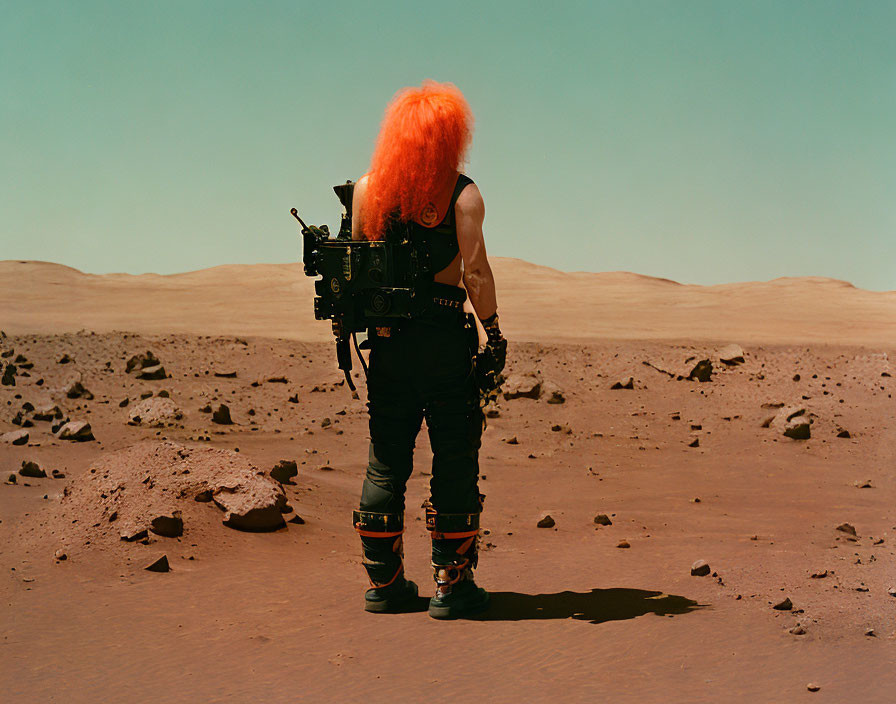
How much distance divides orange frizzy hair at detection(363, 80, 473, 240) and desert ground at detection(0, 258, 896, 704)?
2271 mm

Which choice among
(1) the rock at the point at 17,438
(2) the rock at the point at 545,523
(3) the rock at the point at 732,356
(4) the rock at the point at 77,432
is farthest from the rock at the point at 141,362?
(3) the rock at the point at 732,356

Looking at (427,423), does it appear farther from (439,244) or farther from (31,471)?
(31,471)

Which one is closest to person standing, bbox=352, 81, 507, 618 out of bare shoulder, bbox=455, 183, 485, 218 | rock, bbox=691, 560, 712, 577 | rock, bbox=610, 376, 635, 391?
bare shoulder, bbox=455, 183, 485, 218

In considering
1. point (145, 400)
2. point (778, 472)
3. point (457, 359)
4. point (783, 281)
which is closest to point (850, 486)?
point (778, 472)

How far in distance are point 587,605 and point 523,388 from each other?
7532mm

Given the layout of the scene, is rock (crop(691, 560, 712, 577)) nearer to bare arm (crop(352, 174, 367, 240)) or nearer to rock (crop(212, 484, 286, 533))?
bare arm (crop(352, 174, 367, 240))

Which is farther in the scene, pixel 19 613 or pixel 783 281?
pixel 783 281

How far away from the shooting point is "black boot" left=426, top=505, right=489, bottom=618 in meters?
5.17

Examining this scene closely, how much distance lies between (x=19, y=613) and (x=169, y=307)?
23614 mm

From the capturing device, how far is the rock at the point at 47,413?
11148 mm

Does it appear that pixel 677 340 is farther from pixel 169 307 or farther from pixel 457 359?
pixel 169 307

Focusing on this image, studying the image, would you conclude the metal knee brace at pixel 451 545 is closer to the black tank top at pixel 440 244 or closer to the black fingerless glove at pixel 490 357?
the black fingerless glove at pixel 490 357

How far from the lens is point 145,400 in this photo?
39.4ft

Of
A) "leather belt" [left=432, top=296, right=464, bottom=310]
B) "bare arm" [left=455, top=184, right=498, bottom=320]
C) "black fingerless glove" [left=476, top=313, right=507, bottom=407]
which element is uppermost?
"bare arm" [left=455, top=184, right=498, bottom=320]
